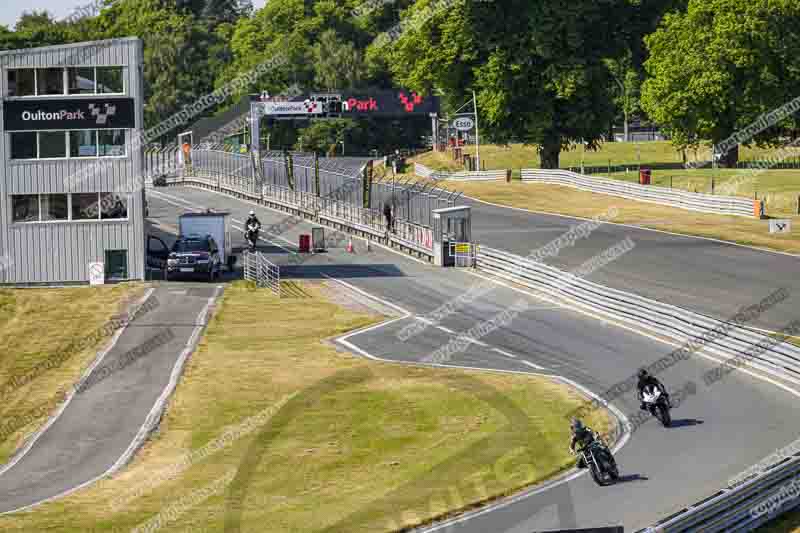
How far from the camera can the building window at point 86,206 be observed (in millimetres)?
52062

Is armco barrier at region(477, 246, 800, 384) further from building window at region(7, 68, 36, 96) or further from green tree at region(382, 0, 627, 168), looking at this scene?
green tree at region(382, 0, 627, 168)

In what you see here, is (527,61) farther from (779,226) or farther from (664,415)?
(664,415)

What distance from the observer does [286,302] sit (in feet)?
160

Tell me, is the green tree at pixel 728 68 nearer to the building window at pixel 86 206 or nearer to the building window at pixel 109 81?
the building window at pixel 109 81

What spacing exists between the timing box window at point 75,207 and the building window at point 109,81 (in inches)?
169

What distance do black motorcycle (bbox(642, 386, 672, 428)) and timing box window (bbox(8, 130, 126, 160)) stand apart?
1188 inches

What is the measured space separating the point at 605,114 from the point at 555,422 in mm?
66028

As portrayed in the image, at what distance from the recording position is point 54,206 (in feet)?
172

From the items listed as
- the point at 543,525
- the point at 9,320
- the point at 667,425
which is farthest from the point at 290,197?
the point at 543,525

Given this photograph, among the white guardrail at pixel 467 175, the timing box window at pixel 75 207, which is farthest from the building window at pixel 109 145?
the white guardrail at pixel 467 175

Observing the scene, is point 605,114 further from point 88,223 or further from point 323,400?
point 323,400

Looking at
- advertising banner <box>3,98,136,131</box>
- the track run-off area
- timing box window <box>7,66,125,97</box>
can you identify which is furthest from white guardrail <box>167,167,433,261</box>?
timing box window <box>7,66,125,97</box>

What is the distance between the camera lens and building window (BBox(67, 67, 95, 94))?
51812 mm

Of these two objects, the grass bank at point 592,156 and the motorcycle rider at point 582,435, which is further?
the grass bank at point 592,156
